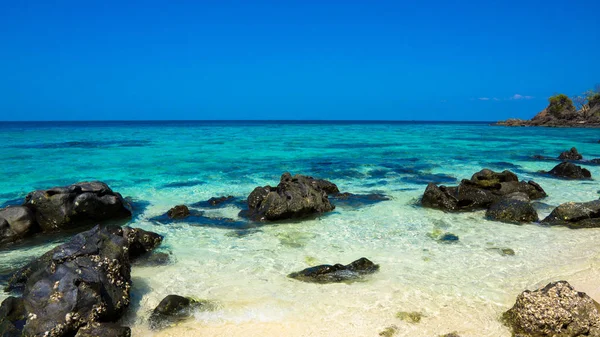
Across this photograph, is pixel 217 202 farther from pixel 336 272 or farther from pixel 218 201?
pixel 336 272

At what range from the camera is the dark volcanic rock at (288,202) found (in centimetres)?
1133

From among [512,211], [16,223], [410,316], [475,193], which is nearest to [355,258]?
[410,316]

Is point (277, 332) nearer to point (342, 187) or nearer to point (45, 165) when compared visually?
point (342, 187)

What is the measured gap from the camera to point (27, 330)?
16.6 ft

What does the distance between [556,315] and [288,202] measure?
23.4 feet

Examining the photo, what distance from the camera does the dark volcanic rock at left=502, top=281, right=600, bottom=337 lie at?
17.7 ft

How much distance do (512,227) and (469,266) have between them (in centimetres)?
331

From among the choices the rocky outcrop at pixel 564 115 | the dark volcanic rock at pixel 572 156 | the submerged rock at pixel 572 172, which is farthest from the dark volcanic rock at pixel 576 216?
the rocky outcrop at pixel 564 115

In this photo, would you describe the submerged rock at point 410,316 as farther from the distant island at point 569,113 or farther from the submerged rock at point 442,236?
the distant island at point 569,113

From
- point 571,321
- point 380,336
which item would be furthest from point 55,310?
point 571,321

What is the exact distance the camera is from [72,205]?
1059cm

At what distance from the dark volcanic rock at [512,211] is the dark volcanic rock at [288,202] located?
4530 millimetres

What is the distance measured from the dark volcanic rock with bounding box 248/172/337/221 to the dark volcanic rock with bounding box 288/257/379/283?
3.71 meters

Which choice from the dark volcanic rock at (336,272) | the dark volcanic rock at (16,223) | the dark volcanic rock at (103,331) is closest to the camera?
the dark volcanic rock at (103,331)
